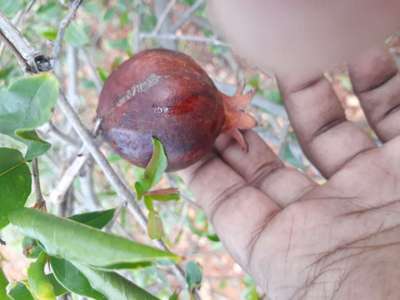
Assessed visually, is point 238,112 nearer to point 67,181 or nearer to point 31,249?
point 67,181

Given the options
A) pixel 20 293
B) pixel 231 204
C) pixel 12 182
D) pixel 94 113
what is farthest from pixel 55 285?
pixel 94 113

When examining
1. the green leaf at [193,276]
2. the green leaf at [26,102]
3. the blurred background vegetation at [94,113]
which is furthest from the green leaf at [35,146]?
the green leaf at [193,276]

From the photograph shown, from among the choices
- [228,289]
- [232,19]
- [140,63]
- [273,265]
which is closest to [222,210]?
[273,265]

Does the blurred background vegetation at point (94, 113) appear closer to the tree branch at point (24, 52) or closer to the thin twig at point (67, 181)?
the thin twig at point (67, 181)

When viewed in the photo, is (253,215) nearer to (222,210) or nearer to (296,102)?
(222,210)

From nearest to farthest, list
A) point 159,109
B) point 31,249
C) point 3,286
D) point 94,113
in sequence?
point 3,286 < point 31,249 < point 159,109 < point 94,113

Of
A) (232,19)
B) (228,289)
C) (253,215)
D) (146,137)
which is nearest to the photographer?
(232,19)
